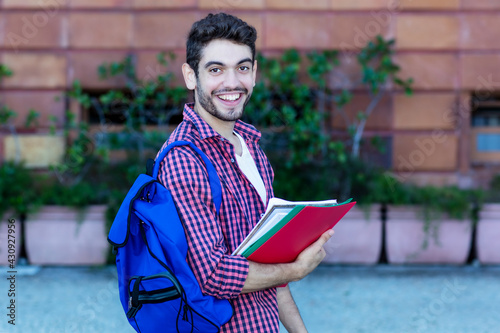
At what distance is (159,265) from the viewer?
1.58 m

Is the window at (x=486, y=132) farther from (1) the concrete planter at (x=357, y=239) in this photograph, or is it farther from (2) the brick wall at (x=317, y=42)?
(1) the concrete planter at (x=357, y=239)

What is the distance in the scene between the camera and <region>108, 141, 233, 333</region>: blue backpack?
1557 millimetres

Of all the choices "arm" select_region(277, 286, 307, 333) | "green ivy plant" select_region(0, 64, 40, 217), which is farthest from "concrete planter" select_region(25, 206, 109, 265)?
"arm" select_region(277, 286, 307, 333)

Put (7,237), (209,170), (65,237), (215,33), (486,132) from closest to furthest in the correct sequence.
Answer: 1. (209,170)
2. (215,33)
3. (7,237)
4. (65,237)
5. (486,132)

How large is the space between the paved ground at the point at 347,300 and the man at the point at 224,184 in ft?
9.23

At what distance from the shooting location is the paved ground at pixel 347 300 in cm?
454

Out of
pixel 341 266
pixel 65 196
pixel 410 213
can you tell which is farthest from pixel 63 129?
pixel 410 213

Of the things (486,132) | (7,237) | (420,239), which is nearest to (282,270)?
(420,239)

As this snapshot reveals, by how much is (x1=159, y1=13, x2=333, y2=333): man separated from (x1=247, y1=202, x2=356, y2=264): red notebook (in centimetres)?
2

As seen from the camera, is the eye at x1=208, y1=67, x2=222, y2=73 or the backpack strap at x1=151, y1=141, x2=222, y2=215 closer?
the backpack strap at x1=151, y1=141, x2=222, y2=215

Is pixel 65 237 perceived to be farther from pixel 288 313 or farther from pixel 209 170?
pixel 209 170

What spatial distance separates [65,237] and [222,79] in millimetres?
4776

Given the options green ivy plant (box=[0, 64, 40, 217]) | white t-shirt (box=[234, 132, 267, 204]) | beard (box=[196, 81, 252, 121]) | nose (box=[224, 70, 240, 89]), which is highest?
nose (box=[224, 70, 240, 89])

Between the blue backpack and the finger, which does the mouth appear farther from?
the finger
